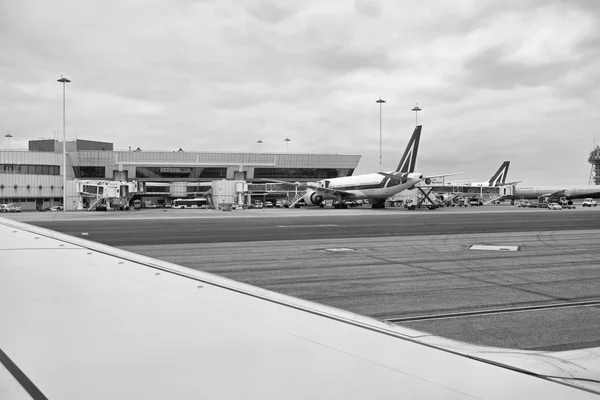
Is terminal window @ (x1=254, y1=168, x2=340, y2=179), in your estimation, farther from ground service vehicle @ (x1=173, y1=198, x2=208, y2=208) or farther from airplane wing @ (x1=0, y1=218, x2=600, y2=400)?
airplane wing @ (x1=0, y1=218, x2=600, y2=400)

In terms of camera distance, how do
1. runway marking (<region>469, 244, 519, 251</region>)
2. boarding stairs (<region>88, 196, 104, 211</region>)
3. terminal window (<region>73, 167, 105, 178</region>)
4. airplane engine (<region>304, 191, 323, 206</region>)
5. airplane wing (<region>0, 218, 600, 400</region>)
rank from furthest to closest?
Answer: terminal window (<region>73, 167, 105, 178</region>)
airplane engine (<region>304, 191, 323, 206</region>)
boarding stairs (<region>88, 196, 104, 211</region>)
runway marking (<region>469, 244, 519, 251</region>)
airplane wing (<region>0, 218, 600, 400</region>)

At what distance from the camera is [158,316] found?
10.7ft

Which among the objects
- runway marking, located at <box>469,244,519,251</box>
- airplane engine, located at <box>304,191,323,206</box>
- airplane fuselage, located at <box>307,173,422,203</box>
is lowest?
runway marking, located at <box>469,244,519,251</box>

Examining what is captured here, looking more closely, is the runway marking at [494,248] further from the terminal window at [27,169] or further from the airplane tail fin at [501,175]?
the airplane tail fin at [501,175]

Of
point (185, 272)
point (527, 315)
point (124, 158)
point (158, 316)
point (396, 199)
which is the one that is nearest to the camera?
point (158, 316)

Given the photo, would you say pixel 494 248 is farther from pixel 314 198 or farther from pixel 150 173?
pixel 150 173

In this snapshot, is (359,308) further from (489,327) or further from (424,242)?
(424,242)

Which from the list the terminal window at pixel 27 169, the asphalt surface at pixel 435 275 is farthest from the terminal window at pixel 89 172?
the asphalt surface at pixel 435 275

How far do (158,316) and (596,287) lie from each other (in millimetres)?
11308

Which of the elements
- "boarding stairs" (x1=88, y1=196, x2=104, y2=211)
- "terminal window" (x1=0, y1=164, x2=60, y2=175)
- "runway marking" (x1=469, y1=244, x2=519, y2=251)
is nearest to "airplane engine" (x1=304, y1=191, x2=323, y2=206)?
"boarding stairs" (x1=88, y1=196, x2=104, y2=211)

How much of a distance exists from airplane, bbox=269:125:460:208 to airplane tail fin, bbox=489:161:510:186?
165 feet

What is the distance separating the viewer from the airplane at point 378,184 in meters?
61.6

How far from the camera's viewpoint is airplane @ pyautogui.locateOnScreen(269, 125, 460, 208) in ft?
202

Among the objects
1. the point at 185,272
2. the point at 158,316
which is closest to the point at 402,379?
the point at 158,316
